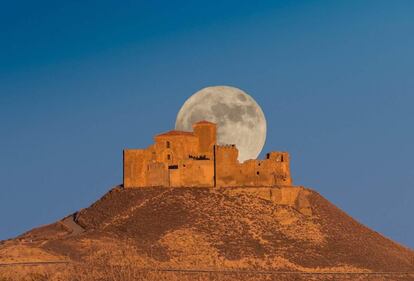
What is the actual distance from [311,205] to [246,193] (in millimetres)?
6631

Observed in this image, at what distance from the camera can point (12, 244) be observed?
115 m

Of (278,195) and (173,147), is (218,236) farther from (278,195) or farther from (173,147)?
(173,147)

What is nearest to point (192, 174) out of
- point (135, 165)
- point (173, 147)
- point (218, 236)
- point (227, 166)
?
point (227, 166)

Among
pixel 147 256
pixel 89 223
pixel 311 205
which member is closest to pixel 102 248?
pixel 147 256

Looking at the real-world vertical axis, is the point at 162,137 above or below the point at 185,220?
above

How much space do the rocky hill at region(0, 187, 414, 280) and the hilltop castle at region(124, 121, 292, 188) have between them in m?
1.12

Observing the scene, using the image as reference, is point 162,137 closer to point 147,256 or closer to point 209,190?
point 209,190

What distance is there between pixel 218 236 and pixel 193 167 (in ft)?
30.1

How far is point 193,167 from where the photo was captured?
Answer: 4769 inches

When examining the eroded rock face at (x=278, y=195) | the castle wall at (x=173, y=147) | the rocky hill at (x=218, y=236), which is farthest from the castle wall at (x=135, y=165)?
the eroded rock face at (x=278, y=195)

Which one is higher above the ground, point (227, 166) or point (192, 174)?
point (227, 166)

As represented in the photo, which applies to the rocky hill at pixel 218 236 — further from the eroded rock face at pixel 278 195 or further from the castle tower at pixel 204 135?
the castle tower at pixel 204 135

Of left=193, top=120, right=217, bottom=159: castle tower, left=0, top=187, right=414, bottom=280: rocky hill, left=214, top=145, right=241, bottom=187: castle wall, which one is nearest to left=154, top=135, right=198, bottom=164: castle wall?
left=193, top=120, right=217, bottom=159: castle tower

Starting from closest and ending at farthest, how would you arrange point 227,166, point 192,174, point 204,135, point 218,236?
1. point 218,236
2. point 192,174
3. point 227,166
4. point 204,135
